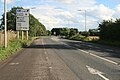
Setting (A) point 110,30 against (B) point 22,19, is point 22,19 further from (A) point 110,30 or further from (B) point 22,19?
(A) point 110,30

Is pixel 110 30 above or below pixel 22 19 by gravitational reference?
below

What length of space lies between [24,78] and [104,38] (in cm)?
6087

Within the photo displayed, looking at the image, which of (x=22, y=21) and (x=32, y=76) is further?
(x=22, y=21)

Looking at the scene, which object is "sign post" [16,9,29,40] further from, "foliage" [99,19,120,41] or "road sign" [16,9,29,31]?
"foliage" [99,19,120,41]

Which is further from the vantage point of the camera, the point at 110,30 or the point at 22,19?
the point at 110,30

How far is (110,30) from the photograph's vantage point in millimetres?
67188

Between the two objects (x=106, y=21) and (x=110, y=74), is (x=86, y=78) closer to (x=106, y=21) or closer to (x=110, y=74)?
(x=110, y=74)

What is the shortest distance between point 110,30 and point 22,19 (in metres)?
17.6

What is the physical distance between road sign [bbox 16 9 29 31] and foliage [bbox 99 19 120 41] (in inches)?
642

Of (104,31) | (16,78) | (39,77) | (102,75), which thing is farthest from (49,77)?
(104,31)

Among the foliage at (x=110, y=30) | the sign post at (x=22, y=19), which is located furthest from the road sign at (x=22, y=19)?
the foliage at (x=110, y=30)

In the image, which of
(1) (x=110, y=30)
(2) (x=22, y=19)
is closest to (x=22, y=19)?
(2) (x=22, y=19)

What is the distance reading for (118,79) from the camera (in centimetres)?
1357

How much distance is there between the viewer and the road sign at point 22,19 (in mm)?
60375
